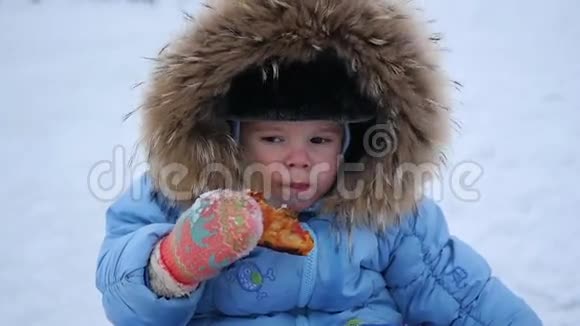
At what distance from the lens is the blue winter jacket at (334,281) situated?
1.16m

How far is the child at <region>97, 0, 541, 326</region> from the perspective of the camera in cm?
109

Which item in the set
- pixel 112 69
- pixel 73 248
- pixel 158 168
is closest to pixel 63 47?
pixel 112 69

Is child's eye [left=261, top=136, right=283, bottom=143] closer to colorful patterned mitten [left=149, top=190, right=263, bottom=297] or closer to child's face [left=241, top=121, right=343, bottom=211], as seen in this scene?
child's face [left=241, top=121, right=343, bottom=211]

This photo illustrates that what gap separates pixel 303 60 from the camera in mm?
1146

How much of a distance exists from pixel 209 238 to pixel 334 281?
330 mm

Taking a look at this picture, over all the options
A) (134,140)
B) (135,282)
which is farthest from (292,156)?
(134,140)

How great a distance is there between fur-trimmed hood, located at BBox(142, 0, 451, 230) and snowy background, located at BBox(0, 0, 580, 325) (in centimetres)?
15

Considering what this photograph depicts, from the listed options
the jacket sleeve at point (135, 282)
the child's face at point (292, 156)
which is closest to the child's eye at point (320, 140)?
the child's face at point (292, 156)

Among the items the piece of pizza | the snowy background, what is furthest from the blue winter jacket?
the snowy background

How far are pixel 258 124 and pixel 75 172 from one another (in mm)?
1841

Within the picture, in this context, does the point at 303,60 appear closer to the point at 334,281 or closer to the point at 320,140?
the point at 320,140

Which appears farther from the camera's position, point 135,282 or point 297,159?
point 297,159

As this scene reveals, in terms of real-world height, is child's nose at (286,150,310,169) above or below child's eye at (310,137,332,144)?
below

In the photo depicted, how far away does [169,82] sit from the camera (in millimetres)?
1144
